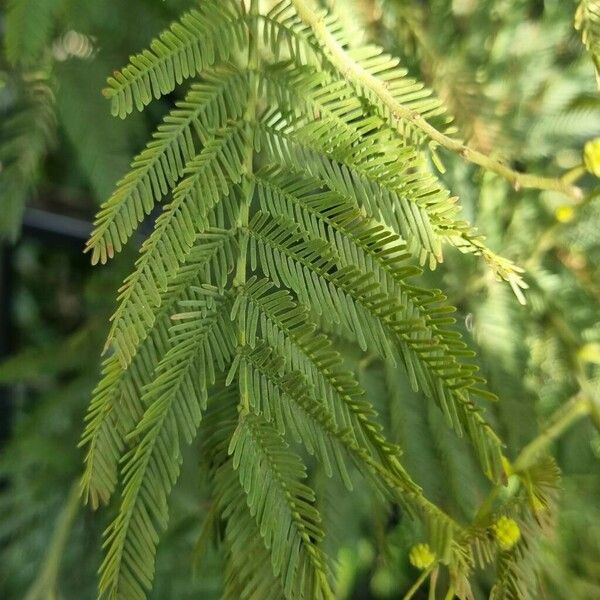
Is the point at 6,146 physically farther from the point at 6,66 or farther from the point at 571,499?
the point at 571,499

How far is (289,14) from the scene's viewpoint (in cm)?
49

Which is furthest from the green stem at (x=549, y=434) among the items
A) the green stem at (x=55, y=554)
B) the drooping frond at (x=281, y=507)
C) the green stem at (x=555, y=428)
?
the green stem at (x=55, y=554)

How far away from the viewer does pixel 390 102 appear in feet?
1.40

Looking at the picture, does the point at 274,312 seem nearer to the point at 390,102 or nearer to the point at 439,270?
the point at 390,102

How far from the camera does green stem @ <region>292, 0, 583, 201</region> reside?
42cm

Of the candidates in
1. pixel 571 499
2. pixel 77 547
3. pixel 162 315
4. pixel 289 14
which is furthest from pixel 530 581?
pixel 77 547

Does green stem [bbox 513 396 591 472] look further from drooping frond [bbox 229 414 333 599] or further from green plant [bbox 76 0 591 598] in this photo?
drooping frond [bbox 229 414 333 599]

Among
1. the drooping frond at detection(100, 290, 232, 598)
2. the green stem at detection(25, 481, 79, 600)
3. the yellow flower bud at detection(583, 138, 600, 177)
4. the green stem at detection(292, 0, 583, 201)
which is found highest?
the yellow flower bud at detection(583, 138, 600, 177)

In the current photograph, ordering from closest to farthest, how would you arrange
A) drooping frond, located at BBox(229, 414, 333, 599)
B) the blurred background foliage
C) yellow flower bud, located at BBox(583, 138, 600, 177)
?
drooping frond, located at BBox(229, 414, 333, 599)
yellow flower bud, located at BBox(583, 138, 600, 177)
the blurred background foliage

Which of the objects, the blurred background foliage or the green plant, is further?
the blurred background foliage

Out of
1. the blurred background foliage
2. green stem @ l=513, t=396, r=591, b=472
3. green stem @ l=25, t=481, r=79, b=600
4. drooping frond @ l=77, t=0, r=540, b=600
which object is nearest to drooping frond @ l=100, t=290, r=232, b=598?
drooping frond @ l=77, t=0, r=540, b=600

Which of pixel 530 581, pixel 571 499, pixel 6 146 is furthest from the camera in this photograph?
pixel 6 146

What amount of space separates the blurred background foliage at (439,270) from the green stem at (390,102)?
96mm

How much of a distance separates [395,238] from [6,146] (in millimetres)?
552
